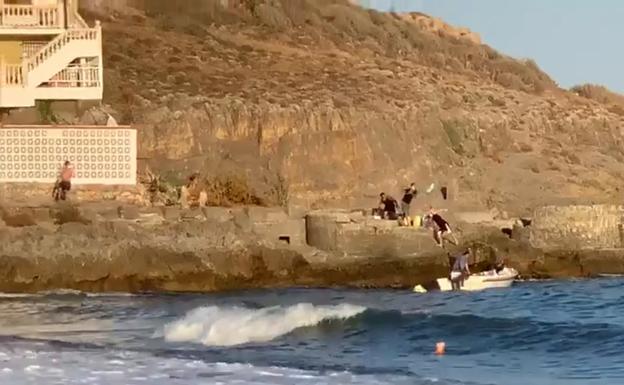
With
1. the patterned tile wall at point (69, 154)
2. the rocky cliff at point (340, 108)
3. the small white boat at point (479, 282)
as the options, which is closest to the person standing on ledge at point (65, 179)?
the patterned tile wall at point (69, 154)

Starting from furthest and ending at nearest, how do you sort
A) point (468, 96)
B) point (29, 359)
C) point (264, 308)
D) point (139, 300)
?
point (468, 96), point (139, 300), point (264, 308), point (29, 359)

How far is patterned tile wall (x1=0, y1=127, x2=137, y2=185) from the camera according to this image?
99.3 feet

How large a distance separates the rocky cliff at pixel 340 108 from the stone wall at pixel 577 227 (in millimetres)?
6128

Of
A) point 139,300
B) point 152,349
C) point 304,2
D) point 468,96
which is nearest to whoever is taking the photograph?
point 152,349

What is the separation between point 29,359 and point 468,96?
35.7 meters

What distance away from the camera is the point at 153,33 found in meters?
53.3

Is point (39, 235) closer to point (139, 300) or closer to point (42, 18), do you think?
point (139, 300)

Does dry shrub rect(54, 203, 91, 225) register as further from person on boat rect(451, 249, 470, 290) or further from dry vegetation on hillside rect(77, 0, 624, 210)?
person on boat rect(451, 249, 470, 290)

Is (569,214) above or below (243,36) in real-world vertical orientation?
below

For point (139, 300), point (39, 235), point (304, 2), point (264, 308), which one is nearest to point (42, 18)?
point (39, 235)

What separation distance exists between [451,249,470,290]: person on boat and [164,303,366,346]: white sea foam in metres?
4.62

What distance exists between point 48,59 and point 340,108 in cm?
1320

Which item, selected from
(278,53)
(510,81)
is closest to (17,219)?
(278,53)

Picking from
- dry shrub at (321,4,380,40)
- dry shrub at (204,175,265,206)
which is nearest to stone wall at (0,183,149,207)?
dry shrub at (204,175,265,206)
